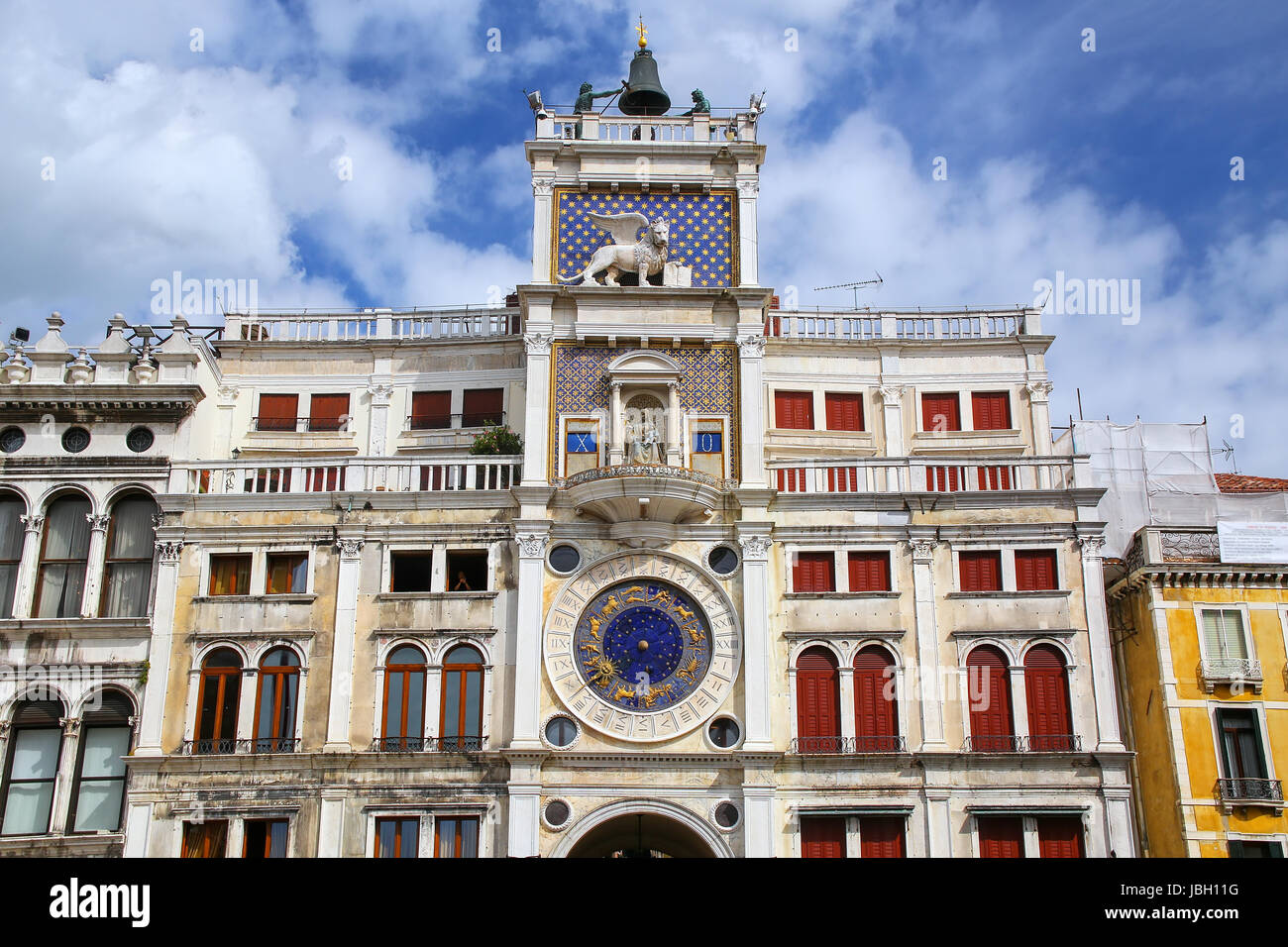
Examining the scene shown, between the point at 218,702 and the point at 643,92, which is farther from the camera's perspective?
the point at 643,92

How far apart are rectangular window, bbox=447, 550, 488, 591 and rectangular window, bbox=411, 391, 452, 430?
6.52 meters

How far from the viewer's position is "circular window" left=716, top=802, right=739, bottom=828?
115ft

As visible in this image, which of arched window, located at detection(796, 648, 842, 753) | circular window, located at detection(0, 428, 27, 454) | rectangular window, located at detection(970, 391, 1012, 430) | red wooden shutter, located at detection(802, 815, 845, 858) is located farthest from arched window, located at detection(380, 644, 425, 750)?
rectangular window, located at detection(970, 391, 1012, 430)

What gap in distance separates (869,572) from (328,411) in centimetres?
1743

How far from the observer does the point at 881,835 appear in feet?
116

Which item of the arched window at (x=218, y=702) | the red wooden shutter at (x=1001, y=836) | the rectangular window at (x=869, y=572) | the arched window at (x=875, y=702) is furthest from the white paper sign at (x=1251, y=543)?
the arched window at (x=218, y=702)

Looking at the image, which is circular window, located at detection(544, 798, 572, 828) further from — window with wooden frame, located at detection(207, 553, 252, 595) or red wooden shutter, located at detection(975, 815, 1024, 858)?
red wooden shutter, located at detection(975, 815, 1024, 858)

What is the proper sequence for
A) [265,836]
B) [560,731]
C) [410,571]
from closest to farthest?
[265,836] < [560,731] < [410,571]

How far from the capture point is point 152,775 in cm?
3575

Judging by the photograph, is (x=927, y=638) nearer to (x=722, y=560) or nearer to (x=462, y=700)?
(x=722, y=560)

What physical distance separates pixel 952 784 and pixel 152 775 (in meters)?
20.1

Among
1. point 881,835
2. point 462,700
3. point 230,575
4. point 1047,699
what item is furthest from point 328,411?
point 1047,699
